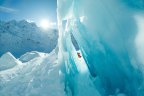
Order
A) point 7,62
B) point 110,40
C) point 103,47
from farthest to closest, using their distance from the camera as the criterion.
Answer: point 7,62, point 103,47, point 110,40

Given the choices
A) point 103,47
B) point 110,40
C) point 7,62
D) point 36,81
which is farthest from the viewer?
point 7,62

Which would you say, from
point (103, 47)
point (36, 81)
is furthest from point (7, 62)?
point (103, 47)

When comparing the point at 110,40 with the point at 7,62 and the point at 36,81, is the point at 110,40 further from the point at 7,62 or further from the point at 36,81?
the point at 7,62

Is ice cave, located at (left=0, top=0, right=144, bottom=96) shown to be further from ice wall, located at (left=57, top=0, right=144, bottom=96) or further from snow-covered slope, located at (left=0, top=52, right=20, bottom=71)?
snow-covered slope, located at (left=0, top=52, right=20, bottom=71)

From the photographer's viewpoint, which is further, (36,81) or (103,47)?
(36,81)

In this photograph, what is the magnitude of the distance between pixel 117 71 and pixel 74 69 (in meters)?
1.78

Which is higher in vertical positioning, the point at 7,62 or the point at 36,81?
the point at 7,62

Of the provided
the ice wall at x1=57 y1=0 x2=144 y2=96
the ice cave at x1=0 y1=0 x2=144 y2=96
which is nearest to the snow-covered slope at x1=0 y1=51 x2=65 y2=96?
the ice cave at x1=0 y1=0 x2=144 y2=96

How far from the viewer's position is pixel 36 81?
1923 cm

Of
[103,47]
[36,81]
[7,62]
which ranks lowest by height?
[36,81]

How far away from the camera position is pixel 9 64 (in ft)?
88.5

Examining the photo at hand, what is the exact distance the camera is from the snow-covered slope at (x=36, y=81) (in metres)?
17.7

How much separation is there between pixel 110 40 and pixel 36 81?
41.9ft

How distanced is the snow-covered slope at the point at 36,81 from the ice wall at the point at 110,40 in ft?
29.4
